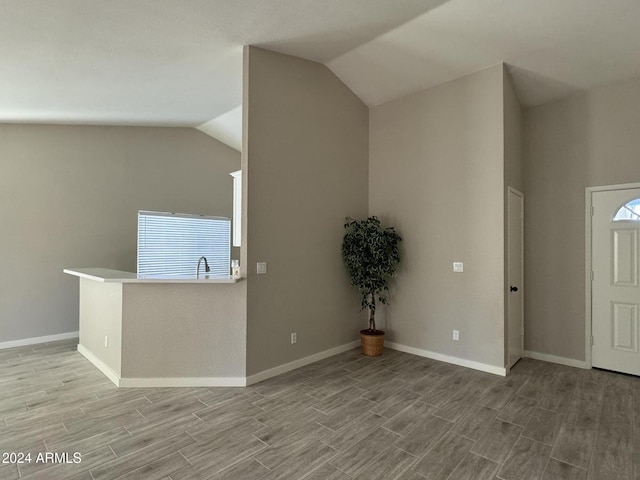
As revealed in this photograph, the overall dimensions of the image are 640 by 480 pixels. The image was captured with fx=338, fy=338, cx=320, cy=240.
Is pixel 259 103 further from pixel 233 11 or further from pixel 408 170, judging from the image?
pixel 408 170

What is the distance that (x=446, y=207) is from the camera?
4.17m

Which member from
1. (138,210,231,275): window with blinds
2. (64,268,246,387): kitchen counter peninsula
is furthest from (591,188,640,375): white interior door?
(138,210,231,275): window with blinds

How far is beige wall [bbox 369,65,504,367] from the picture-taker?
378cm

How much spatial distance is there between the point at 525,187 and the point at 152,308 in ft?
15.3

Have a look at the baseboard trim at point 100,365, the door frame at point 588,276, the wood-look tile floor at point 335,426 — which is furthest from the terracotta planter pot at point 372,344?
the baseboard trim at point 100,365

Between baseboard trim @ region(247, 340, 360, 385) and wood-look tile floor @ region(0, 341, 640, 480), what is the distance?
9 centimetres

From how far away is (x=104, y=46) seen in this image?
2.95 metres

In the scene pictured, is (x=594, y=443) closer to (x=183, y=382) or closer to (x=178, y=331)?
(x=183, y=382)

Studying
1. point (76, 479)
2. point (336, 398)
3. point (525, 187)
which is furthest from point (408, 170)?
point (76, 479)

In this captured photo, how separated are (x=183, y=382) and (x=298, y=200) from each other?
88.5 inches

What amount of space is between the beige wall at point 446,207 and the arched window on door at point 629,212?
4.49 feet

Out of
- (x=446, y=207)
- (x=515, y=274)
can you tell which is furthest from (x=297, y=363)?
(x=515, y=274)

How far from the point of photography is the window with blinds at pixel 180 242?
17.8ft

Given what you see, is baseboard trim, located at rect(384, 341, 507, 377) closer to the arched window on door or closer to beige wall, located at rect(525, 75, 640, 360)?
beige wall, located at rect(525, 75, 640, 360)
